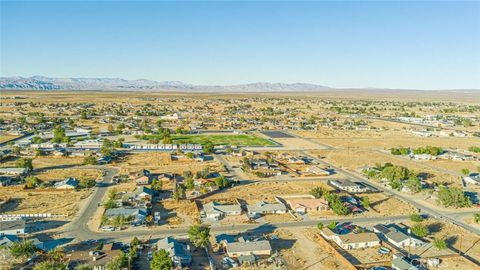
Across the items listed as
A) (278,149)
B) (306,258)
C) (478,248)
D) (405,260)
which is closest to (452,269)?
(405,260)

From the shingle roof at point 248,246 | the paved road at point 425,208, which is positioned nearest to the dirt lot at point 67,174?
the shingle roof at point 248,246

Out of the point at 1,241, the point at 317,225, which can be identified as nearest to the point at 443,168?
the point at 317,225

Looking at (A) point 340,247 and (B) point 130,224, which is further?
(B) point 130,224

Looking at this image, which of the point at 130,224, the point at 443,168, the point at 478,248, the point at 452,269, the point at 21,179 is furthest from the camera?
the point at 443,168

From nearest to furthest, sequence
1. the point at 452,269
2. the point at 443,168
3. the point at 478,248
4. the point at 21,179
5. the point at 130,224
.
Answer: the point at 452,269 → the point at 478,248 → the point at 130,224 → the point at 21,179 → the point at 443,168

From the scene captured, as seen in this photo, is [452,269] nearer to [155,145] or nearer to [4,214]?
[4,214]

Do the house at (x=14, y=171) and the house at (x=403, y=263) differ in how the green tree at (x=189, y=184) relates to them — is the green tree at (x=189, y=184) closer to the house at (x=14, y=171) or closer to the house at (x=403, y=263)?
the house at (x=14, y=171)
